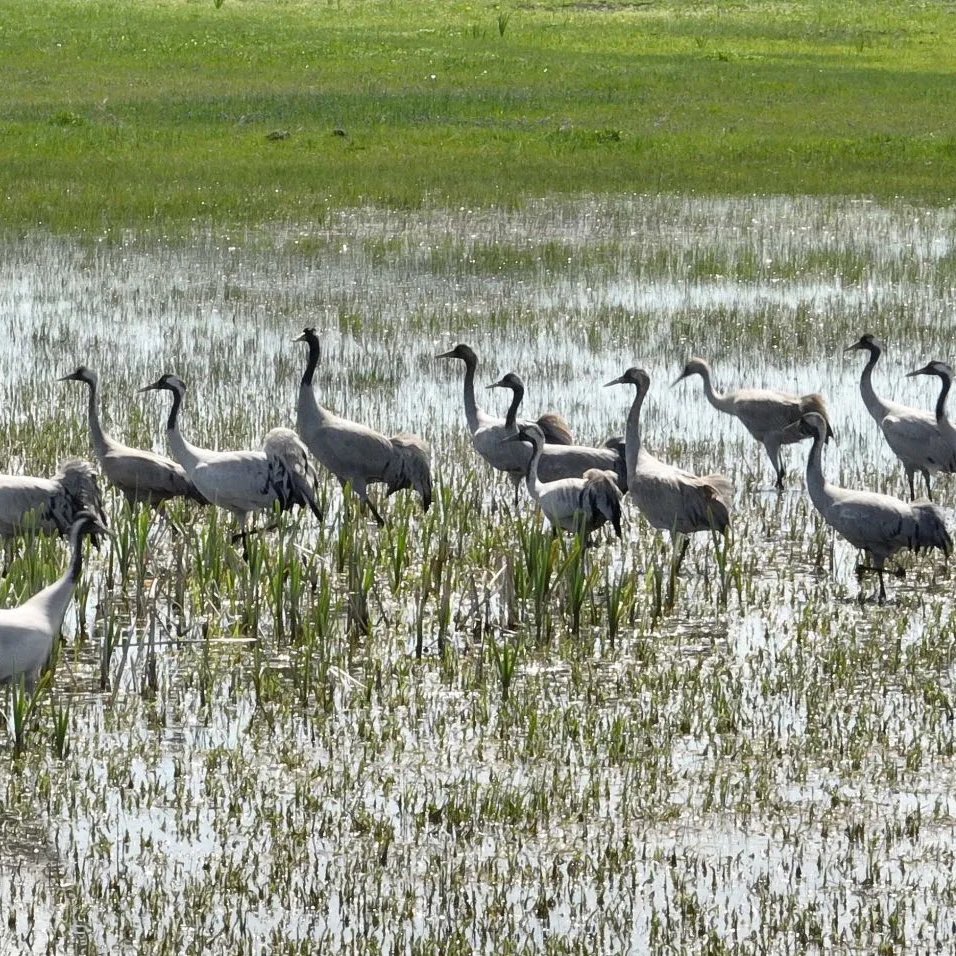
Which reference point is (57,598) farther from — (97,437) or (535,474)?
(535,474)

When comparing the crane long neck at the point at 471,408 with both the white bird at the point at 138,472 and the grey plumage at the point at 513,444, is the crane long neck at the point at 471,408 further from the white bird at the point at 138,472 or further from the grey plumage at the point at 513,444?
the white bird at the point at 138,472

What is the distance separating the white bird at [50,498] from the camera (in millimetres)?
8617

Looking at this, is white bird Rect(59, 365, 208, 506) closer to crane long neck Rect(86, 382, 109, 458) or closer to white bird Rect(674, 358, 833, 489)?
crane long neck Rect(86, 382, 109, 458)

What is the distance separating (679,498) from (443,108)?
2355cm

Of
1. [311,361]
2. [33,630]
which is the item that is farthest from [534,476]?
[33,630]

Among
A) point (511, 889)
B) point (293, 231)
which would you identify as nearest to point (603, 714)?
point (511, 889)

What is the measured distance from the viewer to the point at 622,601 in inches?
320

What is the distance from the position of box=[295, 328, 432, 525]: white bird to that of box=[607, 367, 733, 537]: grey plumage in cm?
130

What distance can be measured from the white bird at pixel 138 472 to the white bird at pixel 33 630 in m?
2.90

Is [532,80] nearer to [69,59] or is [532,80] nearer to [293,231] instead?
[69,59]

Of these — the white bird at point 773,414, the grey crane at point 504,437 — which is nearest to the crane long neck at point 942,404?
the white bird at point 773,414

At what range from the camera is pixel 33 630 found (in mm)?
6395

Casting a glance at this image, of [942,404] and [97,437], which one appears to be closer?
[97,437]

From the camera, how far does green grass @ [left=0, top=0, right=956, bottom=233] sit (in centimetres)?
2362
